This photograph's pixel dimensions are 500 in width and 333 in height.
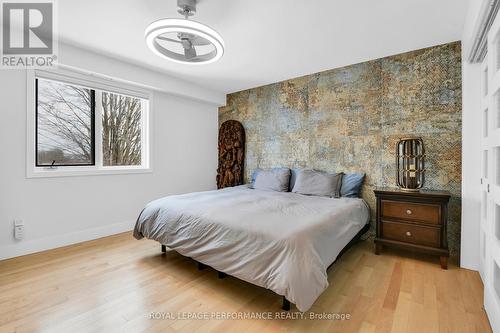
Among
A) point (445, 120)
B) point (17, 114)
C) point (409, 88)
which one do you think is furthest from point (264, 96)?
point (17, 114)

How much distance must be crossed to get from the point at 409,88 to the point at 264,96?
7.20 ft

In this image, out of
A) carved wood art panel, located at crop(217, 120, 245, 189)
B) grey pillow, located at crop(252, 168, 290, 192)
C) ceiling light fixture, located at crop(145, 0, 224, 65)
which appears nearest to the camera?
ceiling light fixture, located at crop(145, 0, 224, 65)

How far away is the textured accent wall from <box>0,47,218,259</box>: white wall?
1075 mm

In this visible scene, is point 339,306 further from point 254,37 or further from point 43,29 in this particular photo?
point 43,29

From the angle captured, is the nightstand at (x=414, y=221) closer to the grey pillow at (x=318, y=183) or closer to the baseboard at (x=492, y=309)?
the grey pillow at (x=318, y=183)

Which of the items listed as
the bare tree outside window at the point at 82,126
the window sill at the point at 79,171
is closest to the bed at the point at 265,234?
the window sill at the point at 79,171

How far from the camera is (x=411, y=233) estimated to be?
8.27ft

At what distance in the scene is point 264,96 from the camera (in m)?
4.25

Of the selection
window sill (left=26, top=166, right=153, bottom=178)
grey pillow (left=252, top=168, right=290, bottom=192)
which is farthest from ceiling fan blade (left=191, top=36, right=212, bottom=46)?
window sill (left=26, top=166, right=153, bottom=178)

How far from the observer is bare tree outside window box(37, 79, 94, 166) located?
289cm

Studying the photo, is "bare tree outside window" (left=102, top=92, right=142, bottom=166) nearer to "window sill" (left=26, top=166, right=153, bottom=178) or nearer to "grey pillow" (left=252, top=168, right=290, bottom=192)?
"window sill" (left=26, top=166, right=153, bottom=178)

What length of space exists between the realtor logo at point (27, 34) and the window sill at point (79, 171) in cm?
119

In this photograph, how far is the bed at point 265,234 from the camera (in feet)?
5.09

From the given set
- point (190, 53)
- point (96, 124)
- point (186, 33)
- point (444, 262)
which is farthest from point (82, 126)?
point (444, 262)
